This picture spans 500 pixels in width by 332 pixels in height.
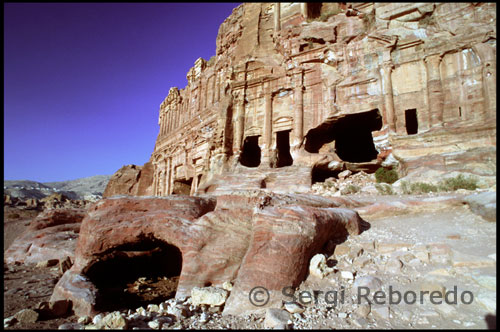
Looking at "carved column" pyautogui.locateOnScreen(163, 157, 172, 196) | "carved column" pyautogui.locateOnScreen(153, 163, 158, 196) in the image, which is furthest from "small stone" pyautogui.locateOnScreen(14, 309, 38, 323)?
"carved column" pyautogui.locateOnScreen(153, 163, 158, 196)

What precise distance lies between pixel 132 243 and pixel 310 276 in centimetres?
384

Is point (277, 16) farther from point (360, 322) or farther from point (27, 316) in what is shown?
point (27, 316)

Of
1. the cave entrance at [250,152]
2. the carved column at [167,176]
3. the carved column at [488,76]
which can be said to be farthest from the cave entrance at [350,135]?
the carved column at [167,176]

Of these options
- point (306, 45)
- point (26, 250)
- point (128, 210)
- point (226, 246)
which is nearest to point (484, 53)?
point (306, 45)

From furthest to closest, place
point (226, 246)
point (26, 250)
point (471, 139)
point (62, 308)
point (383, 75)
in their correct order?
point (383, 75) → point (471, 139) → point (26, 250) → point (226, 246) → point (62, 308)

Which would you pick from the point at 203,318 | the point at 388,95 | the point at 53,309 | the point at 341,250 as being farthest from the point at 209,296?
the point at 388,95

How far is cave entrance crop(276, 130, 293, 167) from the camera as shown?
55.2 feet

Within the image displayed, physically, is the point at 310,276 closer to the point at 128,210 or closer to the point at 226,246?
the point at 226,246

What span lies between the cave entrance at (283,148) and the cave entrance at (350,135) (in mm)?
1876

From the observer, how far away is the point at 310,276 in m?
4.19

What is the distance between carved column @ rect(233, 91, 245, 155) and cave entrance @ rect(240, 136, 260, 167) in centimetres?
42

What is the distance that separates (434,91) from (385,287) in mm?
11744

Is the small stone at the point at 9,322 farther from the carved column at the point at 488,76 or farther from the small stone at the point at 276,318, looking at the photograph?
the carved column at the point at 488,76

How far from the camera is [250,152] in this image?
18812mm
